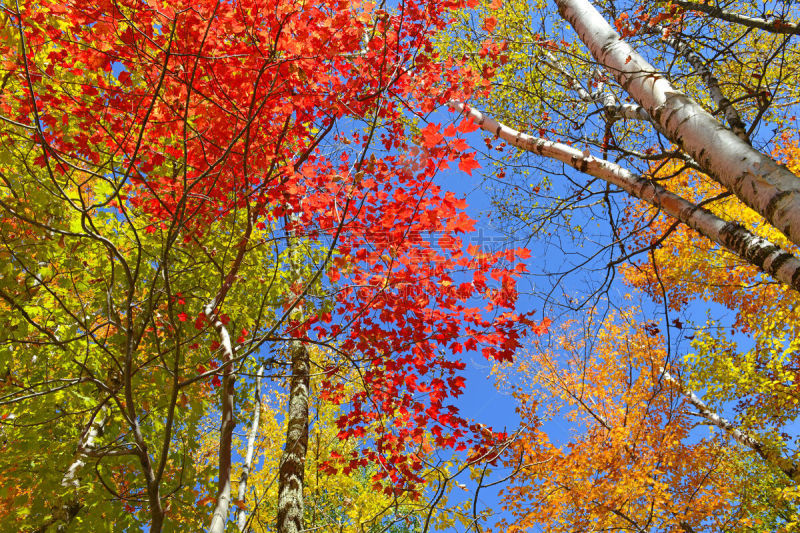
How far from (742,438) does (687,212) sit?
351 inches

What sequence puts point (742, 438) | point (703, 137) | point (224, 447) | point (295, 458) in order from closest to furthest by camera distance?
point (703, 137), point (224, 447), point (295, 458), point (742, 438)

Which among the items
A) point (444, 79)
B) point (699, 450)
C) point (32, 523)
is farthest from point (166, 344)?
point (699, 450)

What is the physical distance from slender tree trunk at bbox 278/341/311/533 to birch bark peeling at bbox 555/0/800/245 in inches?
125

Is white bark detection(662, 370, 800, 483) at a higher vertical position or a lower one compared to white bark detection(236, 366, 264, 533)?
higher

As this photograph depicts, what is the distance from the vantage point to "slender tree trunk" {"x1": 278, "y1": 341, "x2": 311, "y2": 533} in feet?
13.7

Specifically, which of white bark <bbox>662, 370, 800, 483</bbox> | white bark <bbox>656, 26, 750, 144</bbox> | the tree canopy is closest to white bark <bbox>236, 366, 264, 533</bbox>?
the tree canopy

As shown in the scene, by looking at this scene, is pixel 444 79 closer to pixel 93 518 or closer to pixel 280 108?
pixel 280 108

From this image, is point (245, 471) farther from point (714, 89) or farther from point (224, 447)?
point (714, 89)

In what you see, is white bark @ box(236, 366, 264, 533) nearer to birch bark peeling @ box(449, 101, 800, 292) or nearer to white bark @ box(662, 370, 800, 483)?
birch bark peeling @ box(449, 101, 800, 292)

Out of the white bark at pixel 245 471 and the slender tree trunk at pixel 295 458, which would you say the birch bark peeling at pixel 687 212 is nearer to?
the slender tree trunk at pixel 295 458

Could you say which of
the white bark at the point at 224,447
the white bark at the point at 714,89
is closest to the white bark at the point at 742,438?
the white bark at the point at 714,89

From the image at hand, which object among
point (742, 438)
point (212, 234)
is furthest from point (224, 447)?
point (742, 438)

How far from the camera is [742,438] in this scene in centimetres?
902

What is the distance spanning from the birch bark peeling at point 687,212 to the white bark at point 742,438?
653 centimetres
